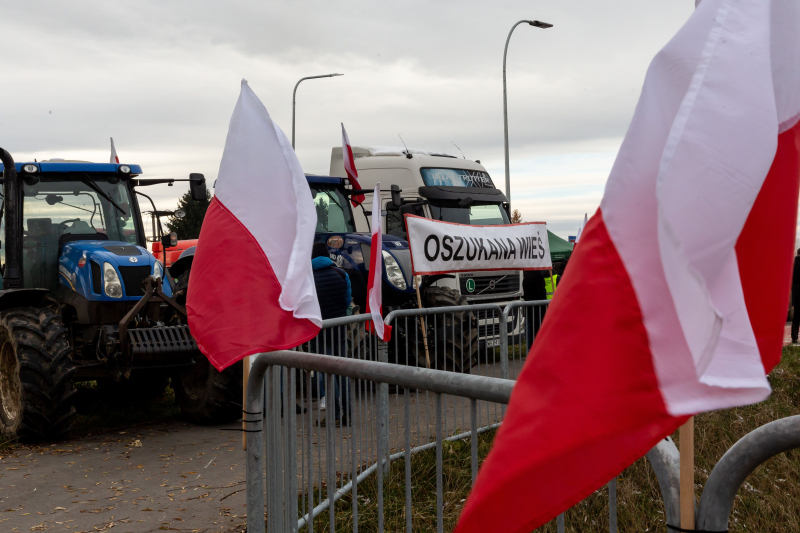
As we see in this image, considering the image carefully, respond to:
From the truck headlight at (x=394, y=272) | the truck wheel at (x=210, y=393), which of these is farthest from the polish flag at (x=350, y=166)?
the truck wheel at (x=210, y=393)

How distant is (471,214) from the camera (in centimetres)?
1258

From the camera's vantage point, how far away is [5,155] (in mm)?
7160

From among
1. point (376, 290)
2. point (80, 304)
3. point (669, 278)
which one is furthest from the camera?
point (80, 304)

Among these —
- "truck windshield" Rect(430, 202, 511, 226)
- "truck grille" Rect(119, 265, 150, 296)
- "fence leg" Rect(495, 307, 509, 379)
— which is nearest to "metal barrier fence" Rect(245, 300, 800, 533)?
"fence leg" Rect(495, 307, 509, 379)

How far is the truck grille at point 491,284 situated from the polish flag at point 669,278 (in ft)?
33.0

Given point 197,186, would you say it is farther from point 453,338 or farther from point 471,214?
point 471,214

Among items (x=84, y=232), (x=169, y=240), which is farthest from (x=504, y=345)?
(x=84, y=232)

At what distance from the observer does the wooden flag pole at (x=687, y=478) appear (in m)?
1.47

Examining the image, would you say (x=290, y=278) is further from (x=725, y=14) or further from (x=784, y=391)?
(x=784, y=391)

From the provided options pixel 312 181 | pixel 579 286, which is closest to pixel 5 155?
pixel 312 181

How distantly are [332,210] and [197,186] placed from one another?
3.46 m

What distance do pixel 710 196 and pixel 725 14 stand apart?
0.39m

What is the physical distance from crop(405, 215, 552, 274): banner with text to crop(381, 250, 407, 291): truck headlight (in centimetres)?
132

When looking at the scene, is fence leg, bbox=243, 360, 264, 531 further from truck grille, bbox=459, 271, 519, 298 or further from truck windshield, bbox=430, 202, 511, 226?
truck windshield, bbox=430, 202, 511, 226
